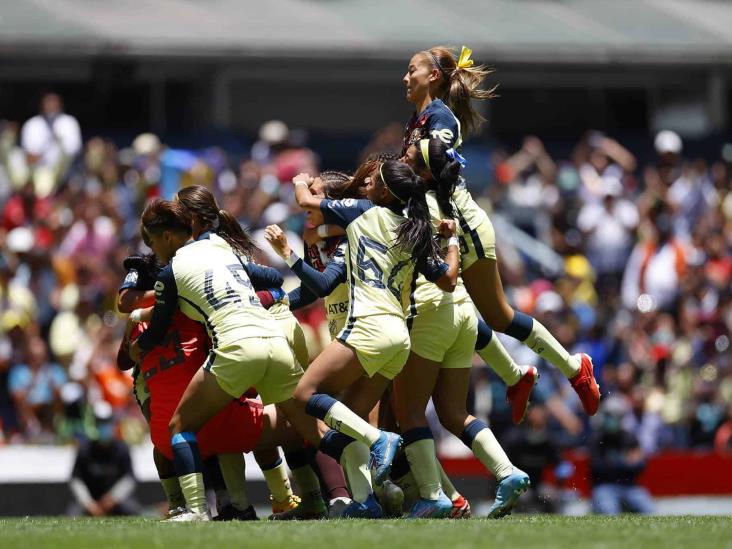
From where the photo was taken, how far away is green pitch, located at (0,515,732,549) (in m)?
6.93

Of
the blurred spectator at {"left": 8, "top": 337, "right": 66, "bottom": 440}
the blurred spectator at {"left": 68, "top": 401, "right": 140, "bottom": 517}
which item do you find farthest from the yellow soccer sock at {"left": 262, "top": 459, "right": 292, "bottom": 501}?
the blurred spectator at {"left": 8, "top": 337, "right": 66, "bottom": 440}

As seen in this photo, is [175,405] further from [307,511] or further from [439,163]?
[439,163]

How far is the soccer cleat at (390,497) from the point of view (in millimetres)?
8602

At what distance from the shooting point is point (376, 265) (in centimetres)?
855

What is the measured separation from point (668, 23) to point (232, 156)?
8.05m

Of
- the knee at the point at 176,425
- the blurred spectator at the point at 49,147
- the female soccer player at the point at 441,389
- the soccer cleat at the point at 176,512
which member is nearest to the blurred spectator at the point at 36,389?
the blurred spectator at the point at 49,147

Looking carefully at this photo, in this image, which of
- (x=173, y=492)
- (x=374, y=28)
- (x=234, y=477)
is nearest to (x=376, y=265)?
(x=234, y=477)

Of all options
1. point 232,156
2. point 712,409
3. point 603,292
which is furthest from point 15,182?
point 712,409

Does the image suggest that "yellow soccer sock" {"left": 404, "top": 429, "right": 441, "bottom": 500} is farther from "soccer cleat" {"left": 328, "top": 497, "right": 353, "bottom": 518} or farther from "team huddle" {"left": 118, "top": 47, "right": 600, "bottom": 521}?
"soccer cleat" {"left": 328, "top": 497, "right": 353, "bottom": 518}

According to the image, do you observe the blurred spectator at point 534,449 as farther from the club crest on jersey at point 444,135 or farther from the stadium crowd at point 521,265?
the club crest on jersey at point 444,135

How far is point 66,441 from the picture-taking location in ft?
46.7

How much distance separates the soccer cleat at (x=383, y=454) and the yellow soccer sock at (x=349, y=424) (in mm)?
49

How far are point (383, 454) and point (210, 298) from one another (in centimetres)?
131

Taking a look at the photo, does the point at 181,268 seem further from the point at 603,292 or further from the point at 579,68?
the point at 579,68
